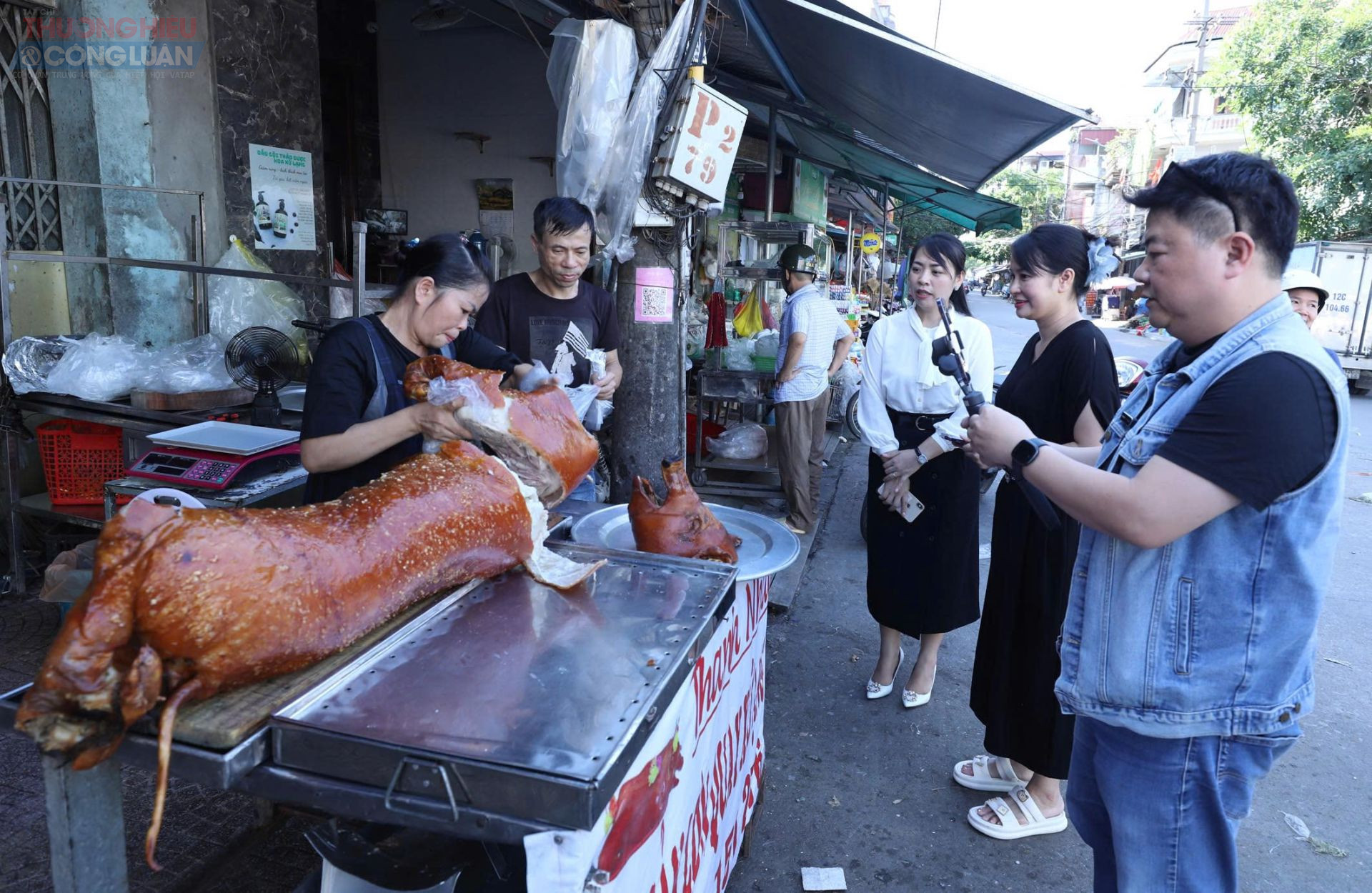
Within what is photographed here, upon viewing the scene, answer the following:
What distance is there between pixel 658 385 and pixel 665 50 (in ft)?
4.56

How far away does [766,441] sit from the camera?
21.9ft

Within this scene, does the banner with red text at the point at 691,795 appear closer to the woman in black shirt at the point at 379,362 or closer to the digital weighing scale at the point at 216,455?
the woman in black shirt at the point at 379,362

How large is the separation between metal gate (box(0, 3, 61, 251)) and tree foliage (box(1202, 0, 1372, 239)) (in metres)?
18.1

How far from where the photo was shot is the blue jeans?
5.03 ft

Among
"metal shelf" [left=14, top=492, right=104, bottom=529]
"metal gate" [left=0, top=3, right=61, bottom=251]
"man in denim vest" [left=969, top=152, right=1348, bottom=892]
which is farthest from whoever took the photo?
"metal gate" [left=0, top=3, right=61, bottom=251]

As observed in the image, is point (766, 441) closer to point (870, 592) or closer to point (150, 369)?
point (870, 592)

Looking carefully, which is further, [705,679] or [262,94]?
[262,94]

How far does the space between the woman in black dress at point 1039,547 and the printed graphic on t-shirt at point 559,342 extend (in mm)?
1590

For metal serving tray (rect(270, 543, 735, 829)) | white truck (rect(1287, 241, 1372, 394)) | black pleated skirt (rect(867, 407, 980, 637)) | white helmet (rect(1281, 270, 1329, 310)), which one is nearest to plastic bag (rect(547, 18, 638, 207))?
black pleated skirt (rect(867, 407, 980, 637))

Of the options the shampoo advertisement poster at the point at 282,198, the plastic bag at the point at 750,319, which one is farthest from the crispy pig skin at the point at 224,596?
the plastic bag at the point at 750,319

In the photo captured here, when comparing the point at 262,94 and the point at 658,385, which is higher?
the point at 262,94

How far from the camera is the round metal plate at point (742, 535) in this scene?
225 centimetres

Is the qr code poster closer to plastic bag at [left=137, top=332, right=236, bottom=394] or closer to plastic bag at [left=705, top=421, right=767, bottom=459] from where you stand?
plastic bag at [left=137, top=332, right=236, bottom=394]

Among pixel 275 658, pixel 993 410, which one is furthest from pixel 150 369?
pixel 993 410
